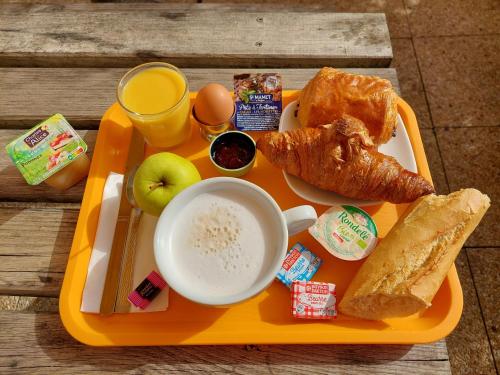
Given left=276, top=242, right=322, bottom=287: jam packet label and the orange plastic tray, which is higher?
left=276, top=242, right=322, bottom=287: jam packet label

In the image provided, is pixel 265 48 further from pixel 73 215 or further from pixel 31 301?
pixel 31 301

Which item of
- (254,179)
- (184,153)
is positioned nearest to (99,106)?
(184,153)

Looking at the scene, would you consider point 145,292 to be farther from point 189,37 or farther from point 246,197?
point 189,37

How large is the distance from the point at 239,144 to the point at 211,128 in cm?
11

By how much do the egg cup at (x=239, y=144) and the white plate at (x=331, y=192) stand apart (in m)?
0.11

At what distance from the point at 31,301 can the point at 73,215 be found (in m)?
0.29

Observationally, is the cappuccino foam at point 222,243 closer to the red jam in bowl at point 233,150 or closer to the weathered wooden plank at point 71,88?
the red jam in bowl at point 233,150

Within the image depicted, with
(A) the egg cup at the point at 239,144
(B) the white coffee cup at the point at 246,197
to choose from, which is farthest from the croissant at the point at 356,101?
(B) the white coffee cup at the point at 246,197

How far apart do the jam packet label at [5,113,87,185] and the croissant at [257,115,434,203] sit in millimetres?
564

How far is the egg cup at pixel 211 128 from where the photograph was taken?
1277 millimetres

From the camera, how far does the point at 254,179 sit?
4.16 feet

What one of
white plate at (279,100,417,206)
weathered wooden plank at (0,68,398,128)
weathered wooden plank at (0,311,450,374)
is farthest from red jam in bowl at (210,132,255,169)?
weathered wooden plank at (0,311,450,374)

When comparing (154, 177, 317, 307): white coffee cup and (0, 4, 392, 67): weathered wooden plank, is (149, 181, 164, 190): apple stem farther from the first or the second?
(0, 4, 392, 67): weathered wooden plank

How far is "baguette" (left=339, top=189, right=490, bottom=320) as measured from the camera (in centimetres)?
98
